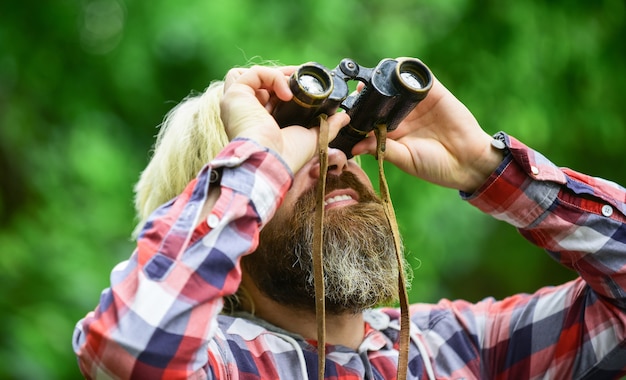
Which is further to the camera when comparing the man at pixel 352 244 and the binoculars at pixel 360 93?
the binoculars at pixel 360 93

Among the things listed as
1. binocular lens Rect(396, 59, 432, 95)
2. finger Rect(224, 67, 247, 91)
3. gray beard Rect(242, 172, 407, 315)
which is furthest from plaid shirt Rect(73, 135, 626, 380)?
binocular lens Rect(396, 59, 432, 95)

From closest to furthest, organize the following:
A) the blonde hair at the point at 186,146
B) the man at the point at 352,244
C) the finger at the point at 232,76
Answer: the man at the point at 352,244 → the finger at the point at 232,76 → the blonde hair at the point at 186,146

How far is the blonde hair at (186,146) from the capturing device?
2336mm

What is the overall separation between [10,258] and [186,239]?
2.04m

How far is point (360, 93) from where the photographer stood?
197cm

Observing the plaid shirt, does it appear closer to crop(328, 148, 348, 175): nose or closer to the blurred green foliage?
crop(328, 148, 348, 175): nose

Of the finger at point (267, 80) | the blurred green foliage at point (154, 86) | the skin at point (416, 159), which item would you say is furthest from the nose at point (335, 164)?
the blurred green foliage at point (154, 86)

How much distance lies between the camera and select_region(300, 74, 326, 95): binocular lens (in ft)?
6.15

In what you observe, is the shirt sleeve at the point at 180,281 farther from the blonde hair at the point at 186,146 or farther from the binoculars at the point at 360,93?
the blonde hair at the point at 186,146

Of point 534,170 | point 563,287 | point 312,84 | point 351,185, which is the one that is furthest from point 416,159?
point 563,287

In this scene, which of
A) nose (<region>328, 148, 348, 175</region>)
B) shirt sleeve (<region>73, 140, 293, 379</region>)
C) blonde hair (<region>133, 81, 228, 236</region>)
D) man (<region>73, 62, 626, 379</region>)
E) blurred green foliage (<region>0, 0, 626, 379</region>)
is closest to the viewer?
shirt sleeve (<region>73, 140, 293, 379</region>)

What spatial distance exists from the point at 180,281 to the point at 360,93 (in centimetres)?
59

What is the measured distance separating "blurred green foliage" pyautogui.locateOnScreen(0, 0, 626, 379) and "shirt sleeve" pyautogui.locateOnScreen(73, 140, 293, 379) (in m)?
1.59

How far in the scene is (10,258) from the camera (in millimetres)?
3492
